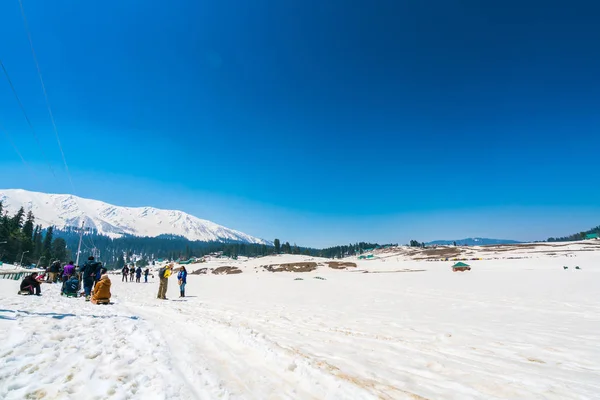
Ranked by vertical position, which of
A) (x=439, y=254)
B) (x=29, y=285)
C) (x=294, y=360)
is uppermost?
(x=29, y=285)

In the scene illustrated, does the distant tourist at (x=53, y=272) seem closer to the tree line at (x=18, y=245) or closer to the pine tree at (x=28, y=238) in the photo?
the tree line at (x=18, y=245)

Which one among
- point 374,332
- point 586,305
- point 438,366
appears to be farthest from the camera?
point 586,305

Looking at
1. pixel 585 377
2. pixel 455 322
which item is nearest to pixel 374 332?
pixel 455 322

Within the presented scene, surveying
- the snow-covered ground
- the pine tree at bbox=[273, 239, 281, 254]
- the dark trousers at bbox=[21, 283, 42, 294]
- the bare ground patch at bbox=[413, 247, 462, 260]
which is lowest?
the bare ground patch at bbox=[413, 247, 462, 260]

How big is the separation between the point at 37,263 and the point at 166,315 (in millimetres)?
127216

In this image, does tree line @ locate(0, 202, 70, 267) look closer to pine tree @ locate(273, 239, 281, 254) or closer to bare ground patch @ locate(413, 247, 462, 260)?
pine tree @ locate(273, 239, 281, 254)

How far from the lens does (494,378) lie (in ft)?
17.1

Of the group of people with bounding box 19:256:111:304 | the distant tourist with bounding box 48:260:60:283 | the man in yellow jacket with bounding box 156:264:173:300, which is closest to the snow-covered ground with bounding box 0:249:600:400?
the group of people with bounding box 19:256:111:304

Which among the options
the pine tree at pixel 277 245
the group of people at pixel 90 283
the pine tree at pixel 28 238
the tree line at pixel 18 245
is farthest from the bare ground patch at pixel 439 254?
the pine tree at pixel 28 238

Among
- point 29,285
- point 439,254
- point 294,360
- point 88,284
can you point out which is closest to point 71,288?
point 88,284

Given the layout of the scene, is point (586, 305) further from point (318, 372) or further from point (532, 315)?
point (318, 372)

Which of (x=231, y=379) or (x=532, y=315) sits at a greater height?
(x=231, y=379)

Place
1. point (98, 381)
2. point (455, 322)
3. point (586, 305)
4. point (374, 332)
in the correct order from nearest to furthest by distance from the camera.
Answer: point (98, 381), point (374, 332), point (455, 322), point (586, 305)

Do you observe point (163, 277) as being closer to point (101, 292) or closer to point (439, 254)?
point (101, 292)
